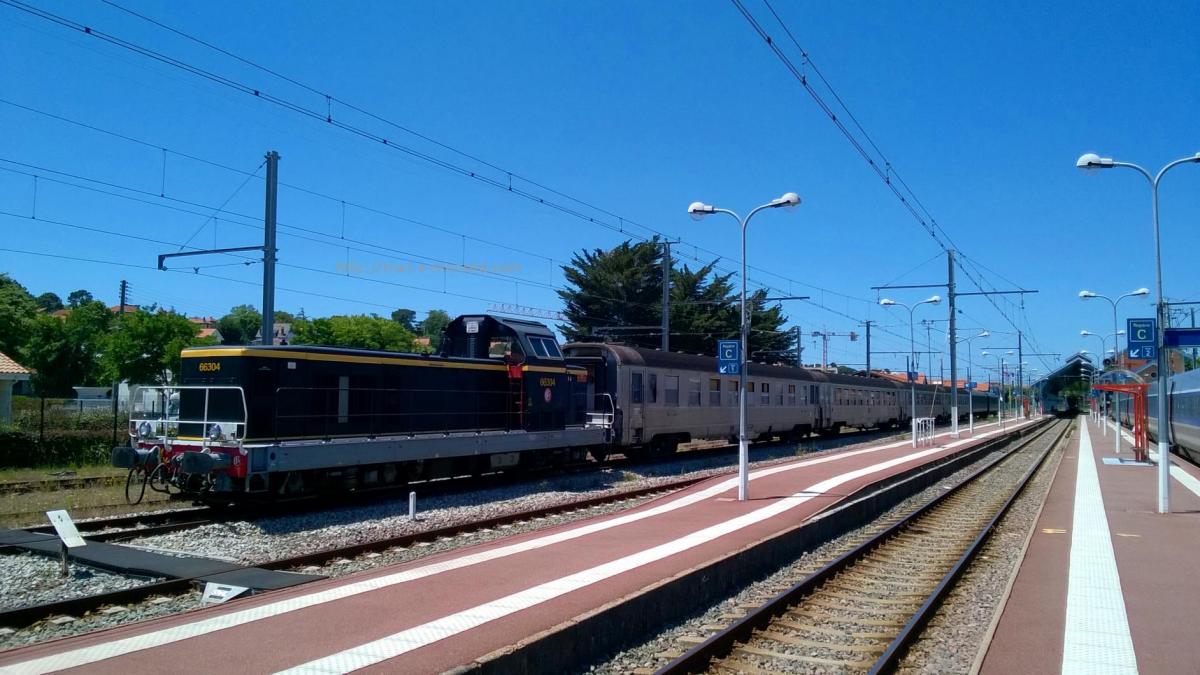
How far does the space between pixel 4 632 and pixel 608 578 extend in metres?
5.29

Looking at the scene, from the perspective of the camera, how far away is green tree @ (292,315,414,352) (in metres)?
55.8

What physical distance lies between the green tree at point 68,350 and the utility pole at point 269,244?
146 feet

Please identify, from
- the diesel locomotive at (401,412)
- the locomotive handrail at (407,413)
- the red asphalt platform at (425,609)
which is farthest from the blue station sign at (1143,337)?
the locomotive handrail at (407,413)

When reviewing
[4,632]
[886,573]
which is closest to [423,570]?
[4,632]

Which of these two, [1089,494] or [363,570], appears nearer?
[363,570]

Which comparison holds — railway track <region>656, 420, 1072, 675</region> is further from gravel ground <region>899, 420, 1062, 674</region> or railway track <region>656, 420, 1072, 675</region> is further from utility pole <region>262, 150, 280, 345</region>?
utility pole <region>262, 150, 280, 345</region>

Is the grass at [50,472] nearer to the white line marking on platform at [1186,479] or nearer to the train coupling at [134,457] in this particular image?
the train coupling at [134,457]

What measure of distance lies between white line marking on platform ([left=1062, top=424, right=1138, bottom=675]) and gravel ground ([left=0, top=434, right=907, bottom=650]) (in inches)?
277

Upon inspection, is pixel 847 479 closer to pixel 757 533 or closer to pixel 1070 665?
pixel 757 533

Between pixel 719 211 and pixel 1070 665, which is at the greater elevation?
pixel 719 211

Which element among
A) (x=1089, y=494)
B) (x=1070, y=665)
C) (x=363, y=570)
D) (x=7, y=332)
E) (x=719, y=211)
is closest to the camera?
(x=1070, y=665)

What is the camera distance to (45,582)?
8.41 m

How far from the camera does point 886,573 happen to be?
32.3 feet

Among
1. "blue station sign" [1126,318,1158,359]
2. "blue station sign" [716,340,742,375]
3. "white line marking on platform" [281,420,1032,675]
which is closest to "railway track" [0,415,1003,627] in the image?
"blue station sign" [716,340,742,375]
